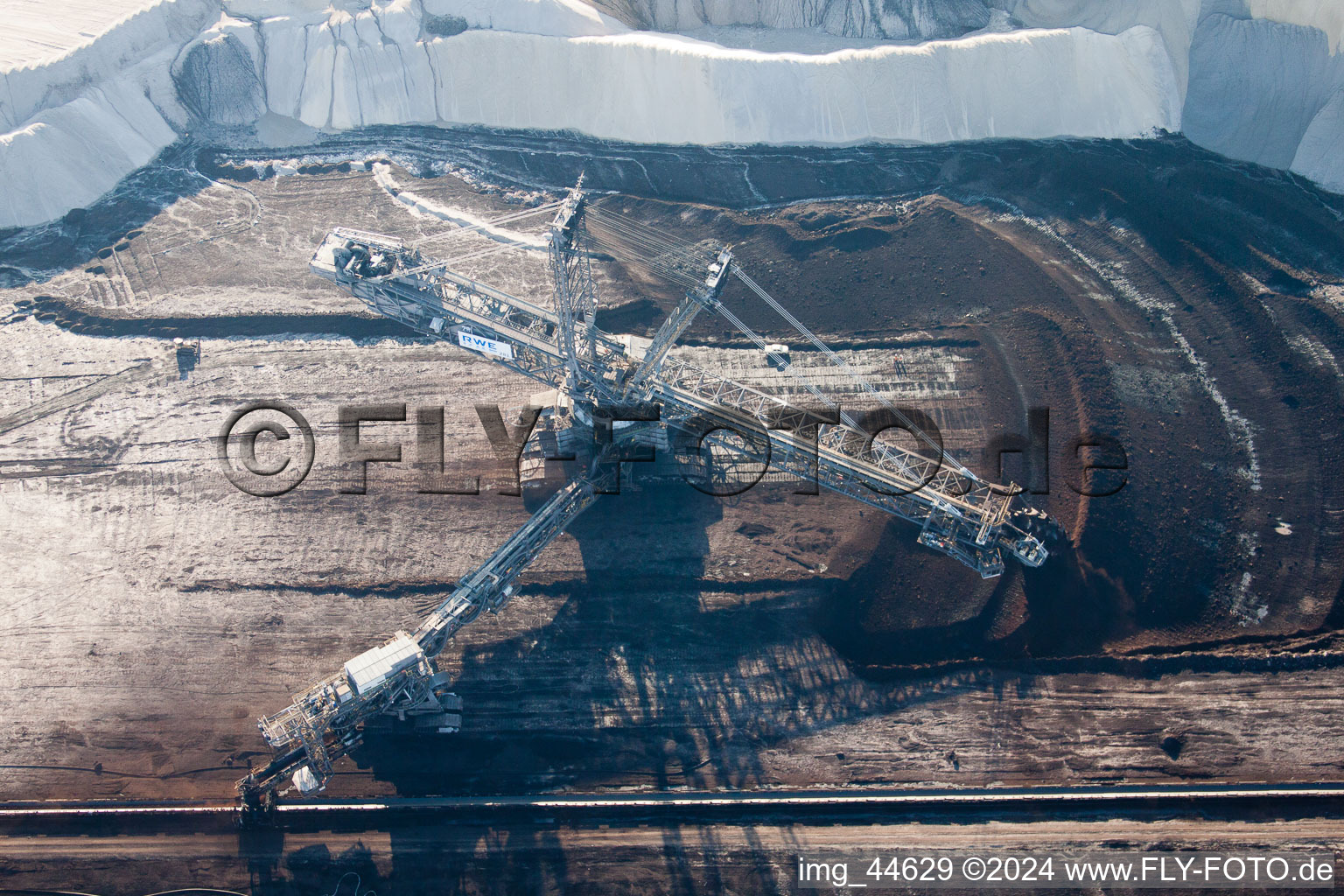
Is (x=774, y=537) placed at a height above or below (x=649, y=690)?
above

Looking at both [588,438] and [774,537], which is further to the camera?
[588,438]

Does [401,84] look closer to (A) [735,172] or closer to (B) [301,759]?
(A) [735,172]

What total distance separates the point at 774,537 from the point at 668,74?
3358 centimetres

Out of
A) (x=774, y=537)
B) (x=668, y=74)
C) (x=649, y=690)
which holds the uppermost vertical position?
(x=668, y=74)

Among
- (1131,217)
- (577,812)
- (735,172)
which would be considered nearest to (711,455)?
(577,812)

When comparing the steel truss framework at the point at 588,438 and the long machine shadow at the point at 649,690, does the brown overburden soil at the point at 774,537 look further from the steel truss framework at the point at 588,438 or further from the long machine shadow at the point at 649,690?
the steel truss framework at the point at 588,438

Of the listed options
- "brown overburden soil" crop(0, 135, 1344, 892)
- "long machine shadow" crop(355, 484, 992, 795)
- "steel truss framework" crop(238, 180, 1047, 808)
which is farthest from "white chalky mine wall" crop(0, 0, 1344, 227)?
"long machine shadow" crop(355, 484, 992, 795)

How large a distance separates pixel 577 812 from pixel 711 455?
16853 mm

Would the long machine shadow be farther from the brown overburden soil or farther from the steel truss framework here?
the steel truss framework

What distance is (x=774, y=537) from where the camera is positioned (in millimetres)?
34156

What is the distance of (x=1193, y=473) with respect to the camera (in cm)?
3444

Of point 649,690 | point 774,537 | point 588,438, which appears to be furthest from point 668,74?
point 649,690

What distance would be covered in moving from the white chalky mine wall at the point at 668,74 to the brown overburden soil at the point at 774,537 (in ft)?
17.7

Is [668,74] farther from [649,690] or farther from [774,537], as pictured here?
[649,690]
